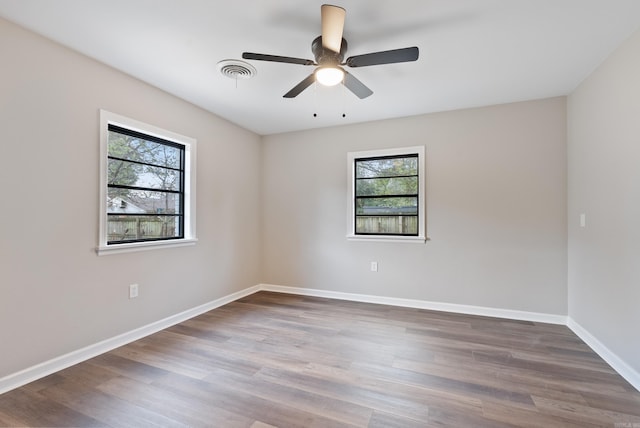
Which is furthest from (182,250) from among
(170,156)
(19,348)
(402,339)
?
(402,339)

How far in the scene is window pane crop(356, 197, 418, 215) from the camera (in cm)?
392

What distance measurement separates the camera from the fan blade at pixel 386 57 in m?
1.88

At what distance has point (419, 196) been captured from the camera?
380 cm

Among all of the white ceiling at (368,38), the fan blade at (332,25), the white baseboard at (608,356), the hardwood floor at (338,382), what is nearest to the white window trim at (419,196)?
the white ceiling at (368,38)

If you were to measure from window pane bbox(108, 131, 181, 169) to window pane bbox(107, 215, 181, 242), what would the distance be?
584mm

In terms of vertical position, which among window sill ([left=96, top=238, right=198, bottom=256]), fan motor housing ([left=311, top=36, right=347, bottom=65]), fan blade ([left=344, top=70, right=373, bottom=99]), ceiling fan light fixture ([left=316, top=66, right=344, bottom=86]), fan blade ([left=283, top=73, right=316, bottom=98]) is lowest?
window sill ([left=96, top=238, right=198, bottom=256])

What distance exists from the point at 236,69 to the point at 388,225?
262 cm

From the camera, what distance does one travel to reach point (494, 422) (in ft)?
5.58

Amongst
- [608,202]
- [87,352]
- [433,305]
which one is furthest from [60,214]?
[608,202]

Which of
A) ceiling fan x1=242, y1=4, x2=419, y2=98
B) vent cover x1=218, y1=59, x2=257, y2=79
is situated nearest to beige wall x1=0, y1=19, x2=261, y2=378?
vent cover x1=218, y1=59, x2=257, y2=79

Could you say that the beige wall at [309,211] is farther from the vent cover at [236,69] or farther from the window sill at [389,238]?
the vent cover at [236,69]

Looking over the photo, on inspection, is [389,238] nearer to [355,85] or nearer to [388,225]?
[388,225]

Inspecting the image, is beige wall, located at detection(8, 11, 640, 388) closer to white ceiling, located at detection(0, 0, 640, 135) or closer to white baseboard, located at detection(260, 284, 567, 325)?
white baseboard, located at detection(260, 284, 567, 325)

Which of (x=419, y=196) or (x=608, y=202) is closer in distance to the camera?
(x=608, y=202)
